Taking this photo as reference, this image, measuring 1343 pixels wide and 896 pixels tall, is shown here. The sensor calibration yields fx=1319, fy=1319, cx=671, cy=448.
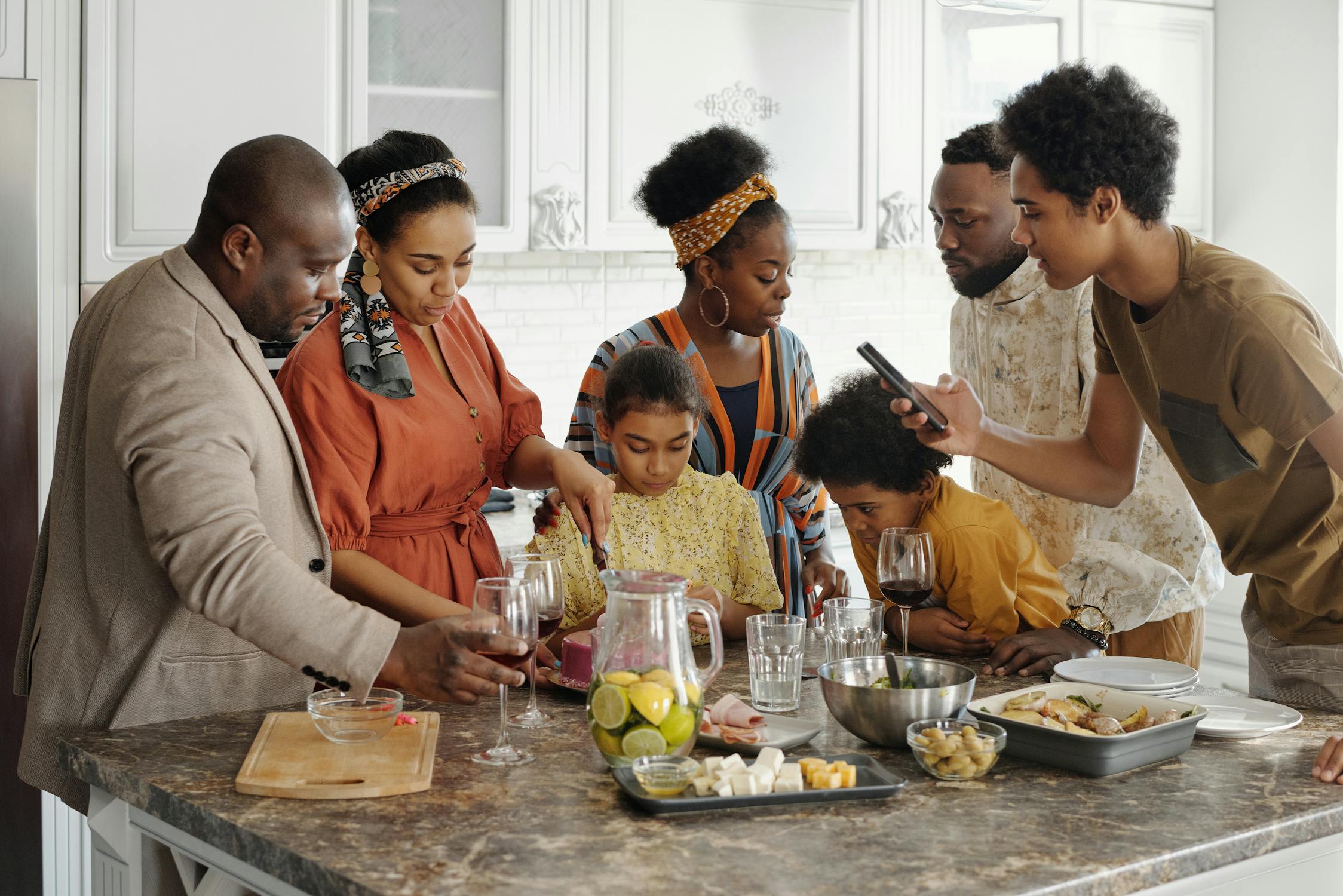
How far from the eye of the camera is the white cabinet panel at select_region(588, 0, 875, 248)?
3.98 meters

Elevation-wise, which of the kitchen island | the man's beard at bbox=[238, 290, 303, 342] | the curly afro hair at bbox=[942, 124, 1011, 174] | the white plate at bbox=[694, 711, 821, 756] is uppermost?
the curly afro hair at bbox=[942, 124, 1011, 174]

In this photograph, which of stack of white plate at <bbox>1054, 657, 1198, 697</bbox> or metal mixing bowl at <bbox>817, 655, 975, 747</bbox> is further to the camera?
stack of white plate at <bbox>1054, 657, 1198, 697</bbox>

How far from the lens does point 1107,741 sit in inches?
61.6

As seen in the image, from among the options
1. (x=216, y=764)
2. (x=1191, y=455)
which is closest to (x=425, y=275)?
(x=216, y=764)

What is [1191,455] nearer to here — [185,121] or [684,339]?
[684,339]

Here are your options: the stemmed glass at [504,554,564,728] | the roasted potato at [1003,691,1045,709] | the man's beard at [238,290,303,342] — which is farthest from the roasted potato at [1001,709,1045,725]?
the man's beard at [238,290,303,342]

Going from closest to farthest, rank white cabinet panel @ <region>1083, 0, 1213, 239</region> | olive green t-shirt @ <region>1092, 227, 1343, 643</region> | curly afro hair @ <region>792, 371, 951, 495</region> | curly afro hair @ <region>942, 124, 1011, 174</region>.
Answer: olive green t-shirt @ <region>1092, 227, 1343, 643</region>, curly afro hair @ <region>792, 371, 951, 495</region>, curly afro hair @ <region>942, 124, 1011, 174</region>, white cabinet panel @ <region>1083, 0, 1213, 239</region>

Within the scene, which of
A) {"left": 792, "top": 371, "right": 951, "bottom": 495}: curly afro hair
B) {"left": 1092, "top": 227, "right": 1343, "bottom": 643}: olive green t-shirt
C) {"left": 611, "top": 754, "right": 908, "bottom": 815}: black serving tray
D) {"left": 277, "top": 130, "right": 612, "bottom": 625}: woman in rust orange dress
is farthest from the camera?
{"left": 792, "top": 371, "right": 951, "bottom": 495}: curly afro hair

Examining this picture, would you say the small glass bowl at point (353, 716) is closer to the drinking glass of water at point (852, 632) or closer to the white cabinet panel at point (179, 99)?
the drinking glass of water at point (852, 632)

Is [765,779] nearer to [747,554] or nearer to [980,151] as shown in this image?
[747,554]

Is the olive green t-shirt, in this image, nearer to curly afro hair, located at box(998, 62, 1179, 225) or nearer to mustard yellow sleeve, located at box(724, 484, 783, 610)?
curly afro hair, located at box(998, 62, 1179, 225)

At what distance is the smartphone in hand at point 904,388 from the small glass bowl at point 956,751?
541mm

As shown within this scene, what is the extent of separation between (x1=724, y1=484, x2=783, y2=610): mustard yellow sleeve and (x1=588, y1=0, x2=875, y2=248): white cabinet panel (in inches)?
66.0

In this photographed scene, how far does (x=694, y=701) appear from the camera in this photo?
1.51m
